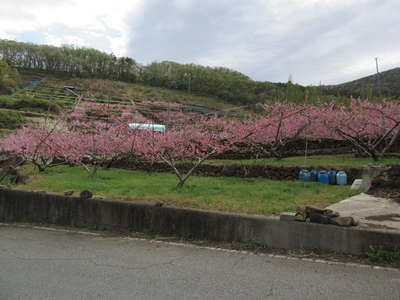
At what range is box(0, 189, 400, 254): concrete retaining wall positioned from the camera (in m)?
5.56

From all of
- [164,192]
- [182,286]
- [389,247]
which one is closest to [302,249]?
[389,247]

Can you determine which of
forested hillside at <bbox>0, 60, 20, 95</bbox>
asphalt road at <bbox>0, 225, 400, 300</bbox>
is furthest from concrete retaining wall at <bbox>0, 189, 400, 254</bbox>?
forested hillside at <bbox>0, 60, 20, 95</bbox>

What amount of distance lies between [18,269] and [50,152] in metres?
12.7

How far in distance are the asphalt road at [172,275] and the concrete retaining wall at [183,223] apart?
2.06ft

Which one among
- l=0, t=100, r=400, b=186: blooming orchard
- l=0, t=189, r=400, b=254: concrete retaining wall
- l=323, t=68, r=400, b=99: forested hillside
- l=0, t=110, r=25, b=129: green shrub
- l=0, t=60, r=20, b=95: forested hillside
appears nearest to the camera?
l=0, t=189, r=400, b=254: concrete retaining wall

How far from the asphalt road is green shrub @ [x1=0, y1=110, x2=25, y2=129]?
28.6 metres

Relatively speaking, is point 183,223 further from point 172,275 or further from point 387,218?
point 387,218

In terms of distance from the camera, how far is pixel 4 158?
18609 millimetres

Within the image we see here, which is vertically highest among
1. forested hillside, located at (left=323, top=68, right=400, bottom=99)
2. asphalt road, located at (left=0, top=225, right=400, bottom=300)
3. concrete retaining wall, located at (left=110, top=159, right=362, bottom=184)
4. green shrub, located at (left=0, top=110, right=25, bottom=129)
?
forested hillside, located at (left=323, top=68, right=400, bottom=99)

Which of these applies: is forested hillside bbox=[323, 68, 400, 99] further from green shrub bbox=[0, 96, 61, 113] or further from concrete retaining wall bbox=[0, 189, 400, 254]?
concrete retaining wall bbox=[0, 189, 400, 254]

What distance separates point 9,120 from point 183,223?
101ft

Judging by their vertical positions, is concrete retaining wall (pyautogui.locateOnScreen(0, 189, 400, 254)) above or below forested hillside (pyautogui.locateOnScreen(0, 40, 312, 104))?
below

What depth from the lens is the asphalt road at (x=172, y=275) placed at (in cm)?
409

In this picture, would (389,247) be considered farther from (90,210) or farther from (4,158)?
(4,158)
